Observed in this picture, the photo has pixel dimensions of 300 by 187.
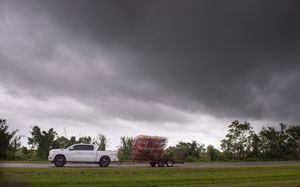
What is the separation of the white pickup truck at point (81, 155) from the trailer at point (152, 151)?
4003mm

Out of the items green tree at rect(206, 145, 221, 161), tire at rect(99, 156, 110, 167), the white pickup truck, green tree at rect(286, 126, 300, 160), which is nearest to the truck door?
the white pickup truck

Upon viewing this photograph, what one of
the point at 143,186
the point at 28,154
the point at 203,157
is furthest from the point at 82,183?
the point at 203,157

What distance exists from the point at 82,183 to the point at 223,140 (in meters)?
43.6

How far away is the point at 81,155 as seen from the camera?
31578 mm

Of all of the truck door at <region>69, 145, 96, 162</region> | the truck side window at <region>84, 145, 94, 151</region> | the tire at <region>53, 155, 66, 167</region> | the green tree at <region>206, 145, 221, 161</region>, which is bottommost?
the tire at <region>53, 155, 66, 167</region>

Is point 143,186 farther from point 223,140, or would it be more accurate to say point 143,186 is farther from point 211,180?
point 223,140

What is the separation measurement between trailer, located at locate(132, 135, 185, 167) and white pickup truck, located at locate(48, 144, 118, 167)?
4003 millimetres

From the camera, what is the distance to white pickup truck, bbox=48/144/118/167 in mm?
30766

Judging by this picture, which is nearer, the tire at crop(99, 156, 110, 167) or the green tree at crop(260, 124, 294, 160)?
the tire at crop(99, 156, 110, 167)

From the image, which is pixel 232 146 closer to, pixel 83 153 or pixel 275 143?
pixel 275 143

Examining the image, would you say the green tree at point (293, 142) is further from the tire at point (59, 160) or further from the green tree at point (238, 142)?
the tire at point (59, 160)

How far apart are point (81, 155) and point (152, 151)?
731 centimetres

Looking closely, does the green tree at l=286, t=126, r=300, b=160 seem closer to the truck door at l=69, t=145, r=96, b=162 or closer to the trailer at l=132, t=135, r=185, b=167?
the trailer at l=132, t=135, r=185, b=167

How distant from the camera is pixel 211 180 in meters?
23.3
